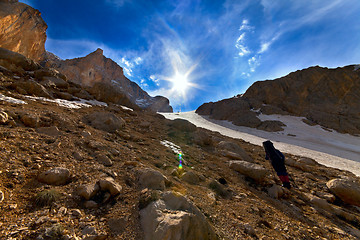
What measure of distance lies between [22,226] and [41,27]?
50.6 metres

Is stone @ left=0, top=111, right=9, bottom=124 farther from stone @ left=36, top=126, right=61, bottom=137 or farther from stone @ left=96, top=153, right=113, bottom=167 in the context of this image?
stone @ left=96, top=153, right=113, bottom=167

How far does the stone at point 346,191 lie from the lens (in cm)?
639

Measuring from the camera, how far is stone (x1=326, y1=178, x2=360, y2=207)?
21.0 feet

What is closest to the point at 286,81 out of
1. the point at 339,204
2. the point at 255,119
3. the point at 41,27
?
the point at 255,119

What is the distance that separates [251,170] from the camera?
6.98 metres

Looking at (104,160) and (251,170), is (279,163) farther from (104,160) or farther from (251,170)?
(104,160)

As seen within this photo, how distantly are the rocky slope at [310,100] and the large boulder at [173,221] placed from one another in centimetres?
4615

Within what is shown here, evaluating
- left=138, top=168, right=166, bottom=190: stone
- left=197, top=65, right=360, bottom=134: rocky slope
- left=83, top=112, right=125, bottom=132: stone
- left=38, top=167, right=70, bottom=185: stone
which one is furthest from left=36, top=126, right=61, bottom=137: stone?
left=197, top=65, right=360, bottom=134: rocky slope

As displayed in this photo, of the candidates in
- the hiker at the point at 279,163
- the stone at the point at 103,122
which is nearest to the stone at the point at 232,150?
the hiker at the point at 279,163

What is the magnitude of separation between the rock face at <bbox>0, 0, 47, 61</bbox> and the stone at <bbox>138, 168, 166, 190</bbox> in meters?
37.0

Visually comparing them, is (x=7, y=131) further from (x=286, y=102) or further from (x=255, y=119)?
(x=286, y=102)

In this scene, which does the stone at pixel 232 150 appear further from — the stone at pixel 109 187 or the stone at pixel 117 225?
the stone at pixel 117 225

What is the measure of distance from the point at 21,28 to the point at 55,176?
4176 cm

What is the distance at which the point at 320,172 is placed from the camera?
32.5 ft
